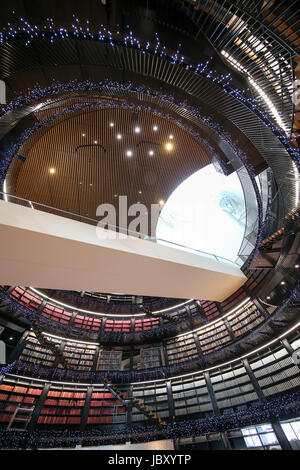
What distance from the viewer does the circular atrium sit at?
384cm

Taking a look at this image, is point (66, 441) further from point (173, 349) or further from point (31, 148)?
point (31, 148)

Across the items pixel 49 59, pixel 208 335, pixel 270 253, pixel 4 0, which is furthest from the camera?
pixel 208 335

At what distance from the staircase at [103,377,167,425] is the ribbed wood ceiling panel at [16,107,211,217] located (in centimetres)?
786

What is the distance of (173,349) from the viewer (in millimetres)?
9688

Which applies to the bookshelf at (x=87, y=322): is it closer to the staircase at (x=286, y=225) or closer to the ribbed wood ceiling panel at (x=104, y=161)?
the ribbed wood ceiling panel at (x=104, y=161)

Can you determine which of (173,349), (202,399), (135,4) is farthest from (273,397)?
(135,4)

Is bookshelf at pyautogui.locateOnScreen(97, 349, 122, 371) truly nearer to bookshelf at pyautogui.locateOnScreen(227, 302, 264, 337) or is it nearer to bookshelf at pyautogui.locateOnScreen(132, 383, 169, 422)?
bookshelf at pyautogui.locateOnScreen(132, 383, 169, 422)

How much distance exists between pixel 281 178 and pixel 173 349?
8538 millimetres

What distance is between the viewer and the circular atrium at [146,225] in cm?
384

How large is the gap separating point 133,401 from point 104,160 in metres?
10.2

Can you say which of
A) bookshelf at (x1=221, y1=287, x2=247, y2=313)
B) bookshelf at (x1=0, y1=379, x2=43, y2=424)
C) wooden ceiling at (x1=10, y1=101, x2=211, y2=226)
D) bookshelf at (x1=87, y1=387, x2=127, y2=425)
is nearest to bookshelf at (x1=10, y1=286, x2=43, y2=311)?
bookshelf at (x1=0, y1=379, x2=43, y2=424)

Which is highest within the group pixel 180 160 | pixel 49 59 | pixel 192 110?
pixel 180 160

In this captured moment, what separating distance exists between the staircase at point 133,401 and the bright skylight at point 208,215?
25.2 ft

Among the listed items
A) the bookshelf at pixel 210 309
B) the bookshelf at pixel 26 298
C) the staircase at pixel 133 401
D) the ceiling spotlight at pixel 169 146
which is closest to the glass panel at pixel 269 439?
the staircase at pixel 133 401
